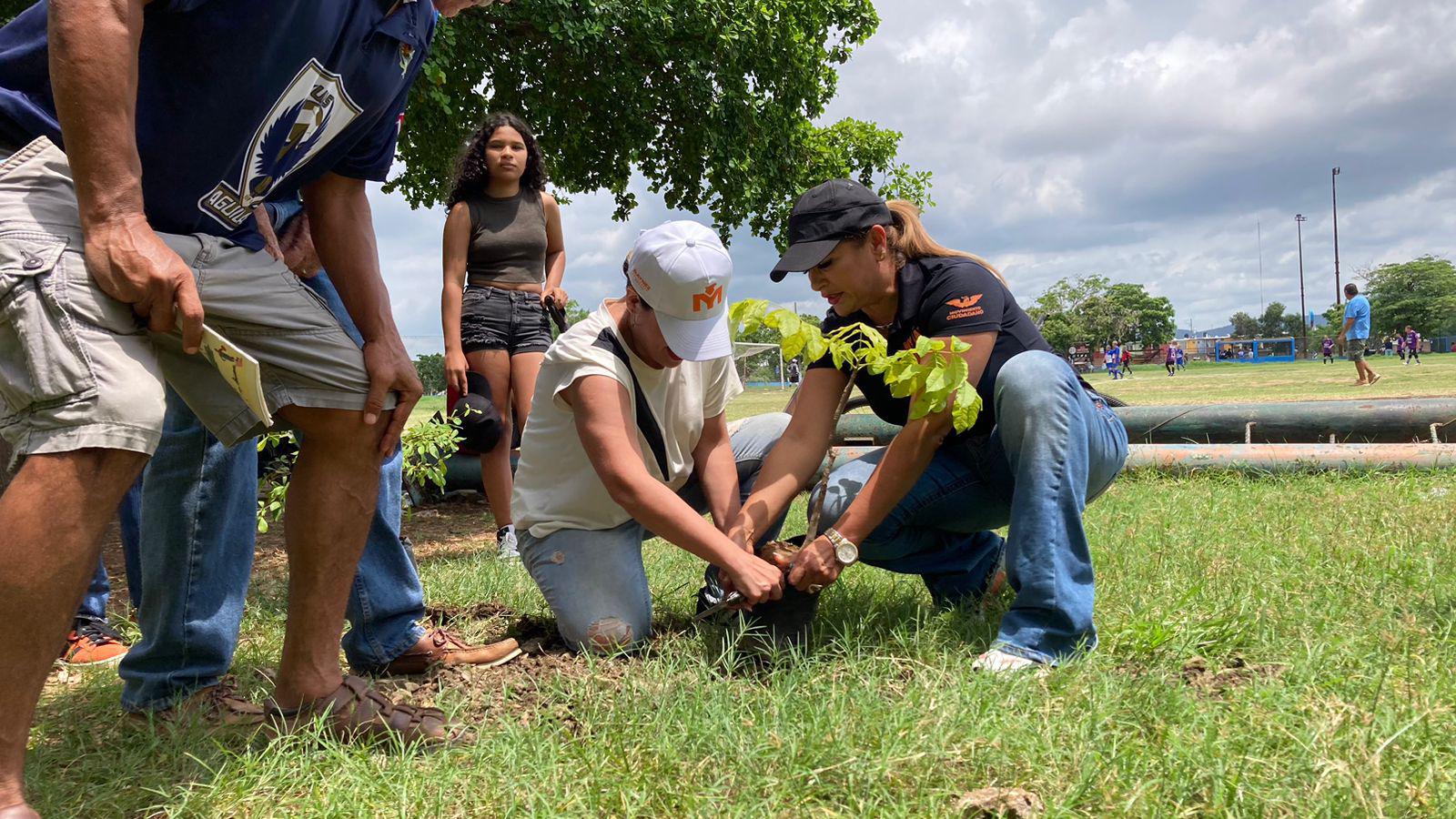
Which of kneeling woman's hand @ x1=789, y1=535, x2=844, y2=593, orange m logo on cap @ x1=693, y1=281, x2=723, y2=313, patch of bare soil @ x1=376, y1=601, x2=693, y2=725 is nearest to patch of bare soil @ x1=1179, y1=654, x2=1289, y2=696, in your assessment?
kneeling woman's hand @ x1=789, y1=535, x2=844, y2=593

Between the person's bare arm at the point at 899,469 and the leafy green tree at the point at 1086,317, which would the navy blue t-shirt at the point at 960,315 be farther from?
the leafy green tree at the point at 1086,317

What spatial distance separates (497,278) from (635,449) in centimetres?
249

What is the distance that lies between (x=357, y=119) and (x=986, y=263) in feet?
6.15

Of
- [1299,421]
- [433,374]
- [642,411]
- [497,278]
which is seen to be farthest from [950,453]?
[433,374]

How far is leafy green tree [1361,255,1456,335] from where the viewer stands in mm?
81625

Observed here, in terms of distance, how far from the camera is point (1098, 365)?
3524 inches

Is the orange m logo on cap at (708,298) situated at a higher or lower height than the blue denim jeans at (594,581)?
higher

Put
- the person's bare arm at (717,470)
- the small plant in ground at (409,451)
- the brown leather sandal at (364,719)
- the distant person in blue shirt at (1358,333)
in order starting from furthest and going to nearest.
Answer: the distant person in blue shirt at (1358,333) < the small plant in ground at (409,451) < the person's bare arm at (717,470) < the brown leather sandal at (364,719)

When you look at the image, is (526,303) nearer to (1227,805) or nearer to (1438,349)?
(1227,805)

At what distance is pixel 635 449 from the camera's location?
8.77 ft

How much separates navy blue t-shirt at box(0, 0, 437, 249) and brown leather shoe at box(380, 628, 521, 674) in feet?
4.07

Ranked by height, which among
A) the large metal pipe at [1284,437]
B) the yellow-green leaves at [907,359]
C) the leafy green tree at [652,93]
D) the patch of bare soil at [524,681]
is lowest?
the patch of bare soil at [524,681]

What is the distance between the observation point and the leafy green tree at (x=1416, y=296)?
8162 centimetres

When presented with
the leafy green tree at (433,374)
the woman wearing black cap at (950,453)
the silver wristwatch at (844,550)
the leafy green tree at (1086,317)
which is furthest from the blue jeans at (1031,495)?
the leafy green tree at (1086,317)
